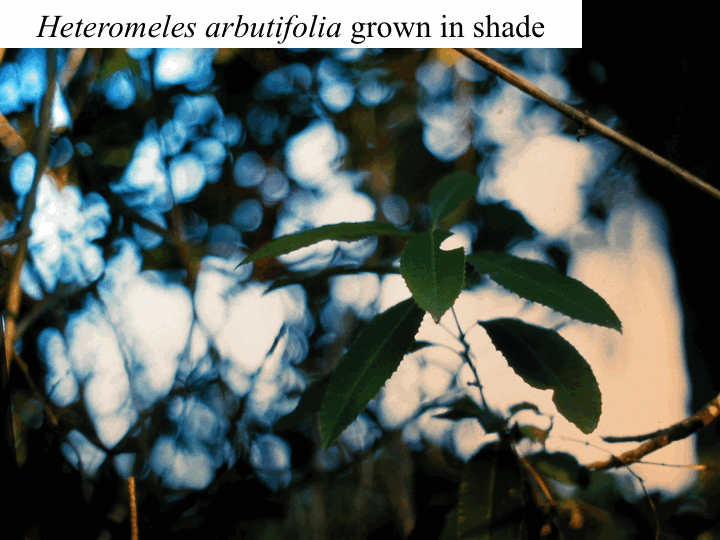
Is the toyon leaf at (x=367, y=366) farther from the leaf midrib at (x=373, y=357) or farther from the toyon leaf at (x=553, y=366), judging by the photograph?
the toyon leaf at (x=553, y=366)

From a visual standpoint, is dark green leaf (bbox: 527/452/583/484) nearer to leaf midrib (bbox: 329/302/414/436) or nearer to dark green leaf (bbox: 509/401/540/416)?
dark green leaf (bbox: 509/401/540/416)

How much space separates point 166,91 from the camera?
1736 millimetres

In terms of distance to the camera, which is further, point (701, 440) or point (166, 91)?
point (166, 91)

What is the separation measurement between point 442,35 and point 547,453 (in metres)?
0.83

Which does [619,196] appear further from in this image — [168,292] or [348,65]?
[168,292]

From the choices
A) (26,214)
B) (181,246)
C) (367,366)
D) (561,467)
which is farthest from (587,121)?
(181,246)

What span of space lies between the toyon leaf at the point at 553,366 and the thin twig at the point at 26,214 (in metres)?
0.92

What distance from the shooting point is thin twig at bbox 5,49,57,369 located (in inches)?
36.0

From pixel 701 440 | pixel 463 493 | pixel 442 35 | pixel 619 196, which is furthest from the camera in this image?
pixel 619 196

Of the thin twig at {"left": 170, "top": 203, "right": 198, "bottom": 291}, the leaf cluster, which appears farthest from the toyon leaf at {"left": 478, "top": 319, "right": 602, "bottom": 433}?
the thin twig at {"left": 170, "top": 203, "right": 198, "bottom": 291}

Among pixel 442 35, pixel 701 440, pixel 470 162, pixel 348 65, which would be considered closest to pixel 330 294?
pixel 470 162

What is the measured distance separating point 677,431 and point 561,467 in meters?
0.20

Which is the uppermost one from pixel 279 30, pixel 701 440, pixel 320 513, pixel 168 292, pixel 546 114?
pixel 546 114

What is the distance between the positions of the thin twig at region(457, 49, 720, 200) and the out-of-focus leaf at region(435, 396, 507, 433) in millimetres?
447
